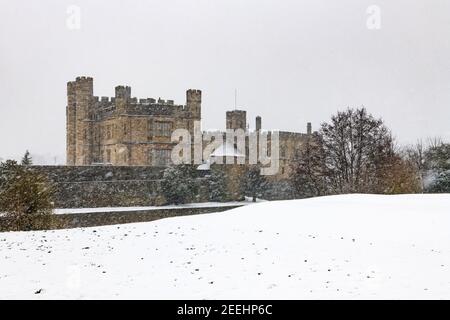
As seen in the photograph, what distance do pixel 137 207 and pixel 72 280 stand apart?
3587 cm

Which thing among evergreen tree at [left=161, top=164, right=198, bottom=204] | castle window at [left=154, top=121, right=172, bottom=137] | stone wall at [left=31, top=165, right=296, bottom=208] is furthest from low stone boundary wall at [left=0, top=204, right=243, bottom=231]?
castle window at [left=154, top=121, right=172, bottom=137]

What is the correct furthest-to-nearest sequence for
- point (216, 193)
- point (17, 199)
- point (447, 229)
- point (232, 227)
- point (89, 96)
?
point (89, 96)
point (216, 193)
point (17, 199)
point (232, 227)
point (447, 229)

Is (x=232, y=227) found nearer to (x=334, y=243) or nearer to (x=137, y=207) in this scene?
(x=334, y=243)

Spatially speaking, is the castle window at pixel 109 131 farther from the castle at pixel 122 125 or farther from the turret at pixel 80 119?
the turret at pixel 80 119

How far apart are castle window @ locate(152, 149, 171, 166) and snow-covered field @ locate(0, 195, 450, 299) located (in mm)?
37761

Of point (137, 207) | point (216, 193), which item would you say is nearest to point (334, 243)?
point (137, 207)

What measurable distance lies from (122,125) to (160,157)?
5395mm

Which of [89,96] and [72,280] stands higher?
[89,96]

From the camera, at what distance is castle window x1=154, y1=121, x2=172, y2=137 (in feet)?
192

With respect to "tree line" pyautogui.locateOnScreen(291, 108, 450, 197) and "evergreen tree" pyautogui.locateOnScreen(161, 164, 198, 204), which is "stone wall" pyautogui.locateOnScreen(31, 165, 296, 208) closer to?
"evergreen tree" pyautogui.locateOnScreen(161, 164, 198, 204)

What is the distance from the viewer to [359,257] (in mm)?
12922

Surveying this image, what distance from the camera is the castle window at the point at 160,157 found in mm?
58250

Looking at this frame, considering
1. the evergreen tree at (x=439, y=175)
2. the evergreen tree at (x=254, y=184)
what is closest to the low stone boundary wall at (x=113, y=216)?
the evergreen tree at (x=254, y=184)
